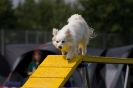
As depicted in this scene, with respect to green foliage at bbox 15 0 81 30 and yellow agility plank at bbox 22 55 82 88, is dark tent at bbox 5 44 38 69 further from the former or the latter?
green foliage at bbox 15 0 81 30

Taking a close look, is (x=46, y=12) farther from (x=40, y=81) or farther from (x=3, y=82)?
(x=40, y=81)

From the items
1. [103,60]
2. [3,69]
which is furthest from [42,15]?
[103,60]

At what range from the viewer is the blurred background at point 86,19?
27741 millimetres

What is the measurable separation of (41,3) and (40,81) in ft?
192

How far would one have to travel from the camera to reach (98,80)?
50.4ft

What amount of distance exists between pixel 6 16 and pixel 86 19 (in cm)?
987

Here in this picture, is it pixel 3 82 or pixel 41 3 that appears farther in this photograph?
pixel 41 3

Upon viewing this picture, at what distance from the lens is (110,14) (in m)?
38.1

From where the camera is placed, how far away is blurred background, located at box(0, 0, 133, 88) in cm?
2774

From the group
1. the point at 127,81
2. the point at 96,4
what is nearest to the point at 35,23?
the point at 96,4

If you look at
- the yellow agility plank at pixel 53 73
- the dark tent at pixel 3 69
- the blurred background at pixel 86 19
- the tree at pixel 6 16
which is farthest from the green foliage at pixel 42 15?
the yellow agility plank at pixel 53 73

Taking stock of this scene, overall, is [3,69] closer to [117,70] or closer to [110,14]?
[117,70]

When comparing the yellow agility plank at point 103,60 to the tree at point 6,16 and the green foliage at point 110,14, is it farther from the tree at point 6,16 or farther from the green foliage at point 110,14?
the tree at point 6,16

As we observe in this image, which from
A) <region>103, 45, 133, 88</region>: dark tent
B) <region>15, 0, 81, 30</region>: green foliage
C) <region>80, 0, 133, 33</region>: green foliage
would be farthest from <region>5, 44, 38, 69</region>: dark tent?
<region>15, 0, 81, 30</region>: green foliage
